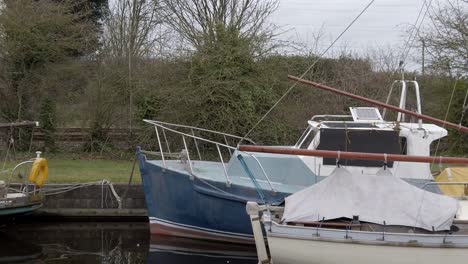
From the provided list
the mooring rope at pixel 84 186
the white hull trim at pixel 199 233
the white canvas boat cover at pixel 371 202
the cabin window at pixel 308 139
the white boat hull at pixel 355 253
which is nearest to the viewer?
the white boat hull at pixel 355 253

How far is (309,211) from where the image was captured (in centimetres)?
850

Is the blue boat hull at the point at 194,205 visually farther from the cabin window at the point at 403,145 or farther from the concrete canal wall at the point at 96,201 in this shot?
the cabin window at the point at 403,145

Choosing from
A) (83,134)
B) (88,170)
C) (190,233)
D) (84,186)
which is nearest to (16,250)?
(84,186)

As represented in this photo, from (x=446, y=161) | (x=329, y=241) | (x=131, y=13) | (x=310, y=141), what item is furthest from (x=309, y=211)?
(x=131, y=13)

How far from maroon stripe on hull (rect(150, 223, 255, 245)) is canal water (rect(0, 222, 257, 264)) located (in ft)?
0.30

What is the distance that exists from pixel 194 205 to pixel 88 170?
539 centimetres

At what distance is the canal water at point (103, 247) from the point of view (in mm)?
10195

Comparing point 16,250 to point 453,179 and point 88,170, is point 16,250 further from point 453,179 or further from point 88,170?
point 453,179

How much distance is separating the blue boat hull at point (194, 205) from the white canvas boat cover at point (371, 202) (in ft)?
7.03

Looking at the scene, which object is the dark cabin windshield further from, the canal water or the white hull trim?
the canal water

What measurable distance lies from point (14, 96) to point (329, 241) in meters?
13.3

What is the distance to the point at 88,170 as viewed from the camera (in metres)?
15.5

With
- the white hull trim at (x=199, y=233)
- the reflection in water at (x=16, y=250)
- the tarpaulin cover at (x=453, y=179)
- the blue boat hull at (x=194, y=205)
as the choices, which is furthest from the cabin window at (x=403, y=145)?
the reflection in water at (x=16, y=250)

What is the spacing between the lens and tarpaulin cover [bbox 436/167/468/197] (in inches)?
410
